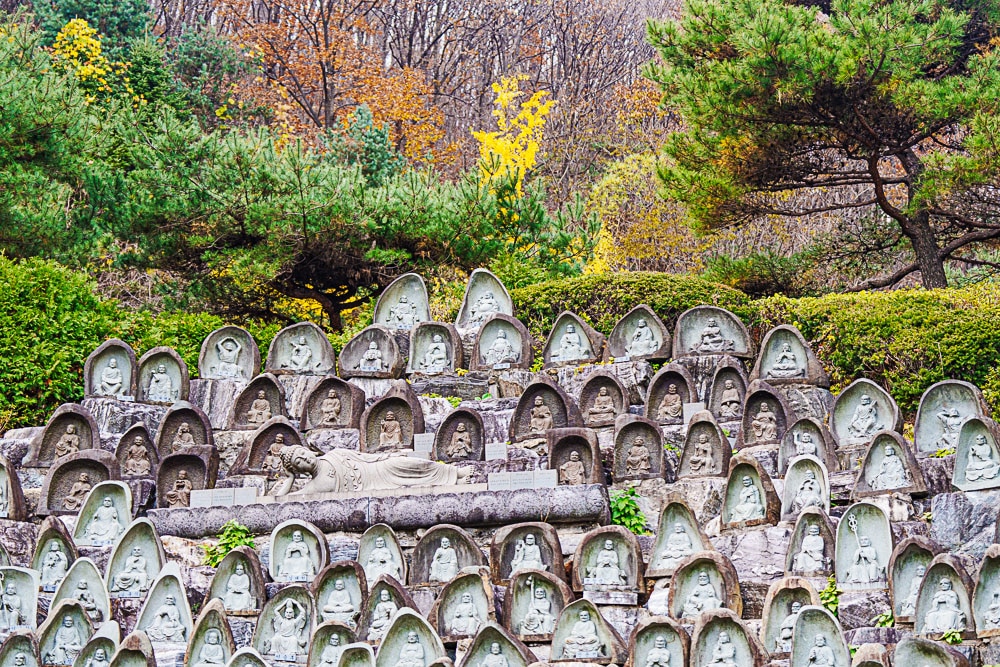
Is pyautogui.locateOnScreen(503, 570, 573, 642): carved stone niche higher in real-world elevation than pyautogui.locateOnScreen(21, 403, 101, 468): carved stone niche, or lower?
lower

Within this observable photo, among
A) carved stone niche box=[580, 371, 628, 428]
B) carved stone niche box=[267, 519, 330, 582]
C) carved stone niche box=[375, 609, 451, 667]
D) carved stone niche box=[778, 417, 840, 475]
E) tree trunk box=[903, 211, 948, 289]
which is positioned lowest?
carved stone niche box=[375, 609, 451, 667]

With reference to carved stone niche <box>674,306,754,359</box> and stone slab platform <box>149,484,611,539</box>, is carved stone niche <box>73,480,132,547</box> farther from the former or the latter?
carved stone niche <box>674,306,754,359</box>

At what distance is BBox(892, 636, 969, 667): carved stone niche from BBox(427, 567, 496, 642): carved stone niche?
9.59 feet

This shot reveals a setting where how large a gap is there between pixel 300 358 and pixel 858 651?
6.94 m

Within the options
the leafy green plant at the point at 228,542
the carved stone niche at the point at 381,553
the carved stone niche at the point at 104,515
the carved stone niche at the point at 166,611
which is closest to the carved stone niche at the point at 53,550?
the carved stone niche at the point at 104,515

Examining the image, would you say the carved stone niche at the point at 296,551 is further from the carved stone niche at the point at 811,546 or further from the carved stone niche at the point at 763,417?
the carved stone niche at the point at 763,417

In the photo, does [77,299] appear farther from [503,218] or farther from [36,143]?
[503,218]

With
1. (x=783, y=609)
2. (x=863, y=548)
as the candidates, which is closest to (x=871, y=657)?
(x=783, y=609)

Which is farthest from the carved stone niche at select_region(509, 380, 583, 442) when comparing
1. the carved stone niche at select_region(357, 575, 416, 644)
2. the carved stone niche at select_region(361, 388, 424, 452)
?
the carved stone niche at select_region(357, 575, 416, 644)

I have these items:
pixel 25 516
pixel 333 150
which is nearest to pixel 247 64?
pixel 333 150

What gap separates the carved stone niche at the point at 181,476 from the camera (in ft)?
38.7

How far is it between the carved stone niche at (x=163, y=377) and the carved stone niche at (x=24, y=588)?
9.73 feet

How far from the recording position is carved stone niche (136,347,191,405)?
13383mm

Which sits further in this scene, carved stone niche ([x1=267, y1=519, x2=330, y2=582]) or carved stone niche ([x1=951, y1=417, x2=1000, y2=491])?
carved stone niche ([x1=267, y1=519, x2=330, y2=582])
